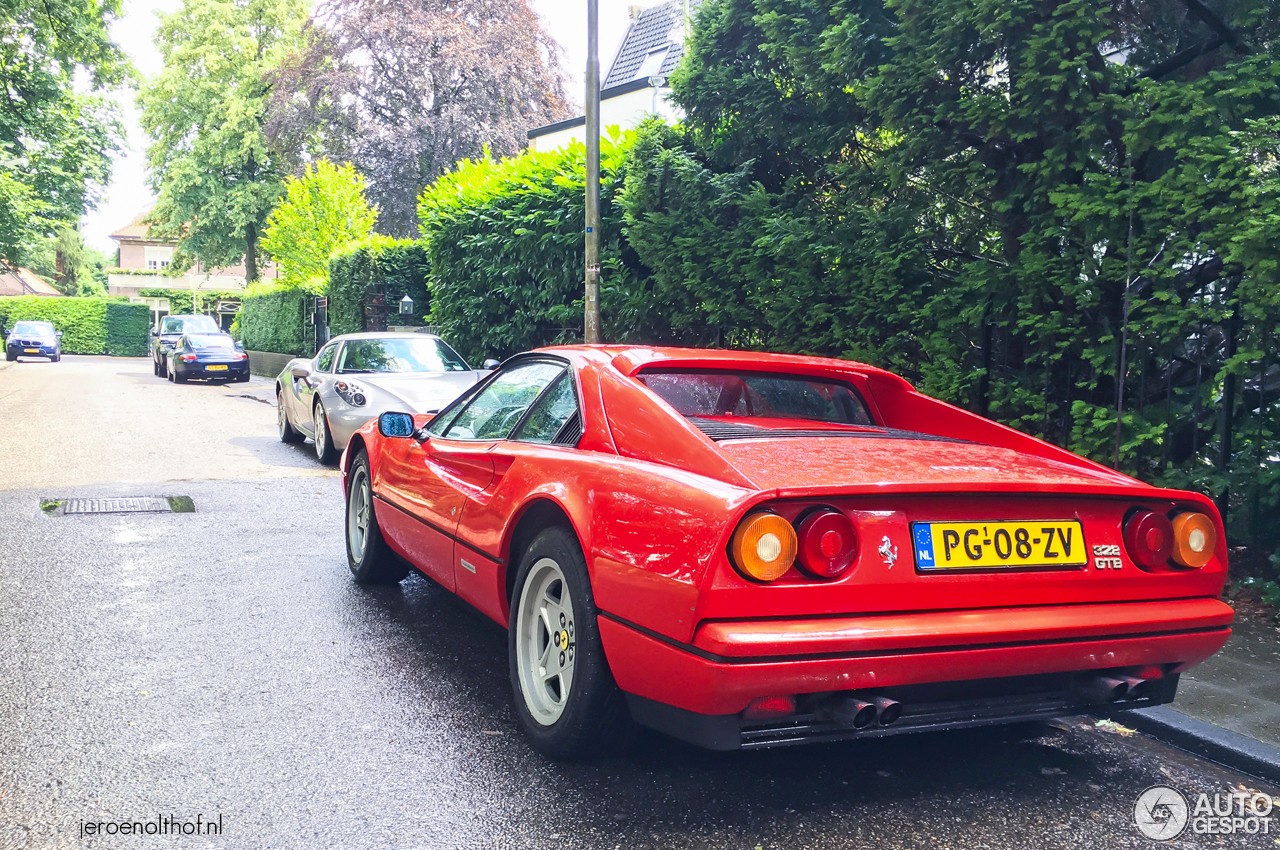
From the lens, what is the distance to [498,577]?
3.82m

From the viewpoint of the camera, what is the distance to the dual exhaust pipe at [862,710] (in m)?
2.72

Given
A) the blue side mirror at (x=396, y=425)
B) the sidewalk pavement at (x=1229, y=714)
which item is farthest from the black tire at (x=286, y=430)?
the sidewalk pavement at (x=1229, y=714)

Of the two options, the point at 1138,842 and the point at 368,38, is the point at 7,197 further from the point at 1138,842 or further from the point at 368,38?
the point at 1138,842

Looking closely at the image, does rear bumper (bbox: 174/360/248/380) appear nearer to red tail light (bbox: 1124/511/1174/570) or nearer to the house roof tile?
the house roof tile

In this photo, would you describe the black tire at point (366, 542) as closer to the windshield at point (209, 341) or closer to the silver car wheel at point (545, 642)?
the silver car wheel at point (545, 642)

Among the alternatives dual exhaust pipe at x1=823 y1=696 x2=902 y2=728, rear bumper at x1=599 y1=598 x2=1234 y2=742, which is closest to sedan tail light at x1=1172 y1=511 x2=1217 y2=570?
rear bumper at x1=599 y1=598 x2=1234 y2=742

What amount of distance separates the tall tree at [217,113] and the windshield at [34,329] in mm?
7043

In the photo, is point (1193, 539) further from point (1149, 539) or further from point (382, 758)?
point (382, 758)

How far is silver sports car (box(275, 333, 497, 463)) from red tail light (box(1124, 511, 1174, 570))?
25.2ft

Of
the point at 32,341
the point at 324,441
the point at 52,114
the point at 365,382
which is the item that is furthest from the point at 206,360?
the point at 32,341

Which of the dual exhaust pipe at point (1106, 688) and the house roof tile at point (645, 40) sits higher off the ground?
the house roof tile at point (645, 40)

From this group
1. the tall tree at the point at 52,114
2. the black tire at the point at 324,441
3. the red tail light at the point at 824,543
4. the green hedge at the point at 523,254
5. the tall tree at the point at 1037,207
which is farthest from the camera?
the tall tree at the point at 52,114

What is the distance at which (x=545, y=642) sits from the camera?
353cm

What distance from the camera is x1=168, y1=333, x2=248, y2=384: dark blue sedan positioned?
27.7m
